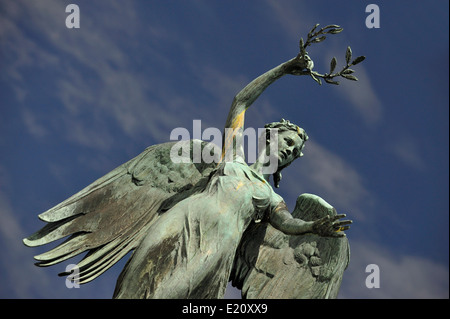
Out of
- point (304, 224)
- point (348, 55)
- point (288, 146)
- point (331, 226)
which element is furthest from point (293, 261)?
point (348, 55)

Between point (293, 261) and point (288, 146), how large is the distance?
1.57 metres

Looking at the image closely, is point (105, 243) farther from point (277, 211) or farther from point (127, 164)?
point (277, 211)

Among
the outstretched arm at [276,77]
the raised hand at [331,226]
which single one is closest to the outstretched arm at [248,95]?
the outstretched arm at [276,77]

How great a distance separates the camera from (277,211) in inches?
410

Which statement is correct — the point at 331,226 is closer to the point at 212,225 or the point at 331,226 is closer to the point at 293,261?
the point at 293,261

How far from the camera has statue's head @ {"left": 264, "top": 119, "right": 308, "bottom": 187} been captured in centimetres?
1094

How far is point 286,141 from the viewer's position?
11.0 meters

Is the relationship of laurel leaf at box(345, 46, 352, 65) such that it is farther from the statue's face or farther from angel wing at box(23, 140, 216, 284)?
angel wing at box(23, 140, 216, 284)

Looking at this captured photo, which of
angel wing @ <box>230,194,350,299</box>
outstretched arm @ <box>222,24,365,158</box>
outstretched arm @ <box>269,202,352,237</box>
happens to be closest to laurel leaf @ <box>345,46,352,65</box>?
outstretched arm @ <box>222,24,365,158</box>

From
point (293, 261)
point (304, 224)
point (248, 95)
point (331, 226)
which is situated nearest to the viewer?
point (331, 226)

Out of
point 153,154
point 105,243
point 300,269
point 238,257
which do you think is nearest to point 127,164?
point 153,154

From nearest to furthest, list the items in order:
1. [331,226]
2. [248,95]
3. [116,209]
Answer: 1. [331,226]
2. [116,209]
3. [248,95]
